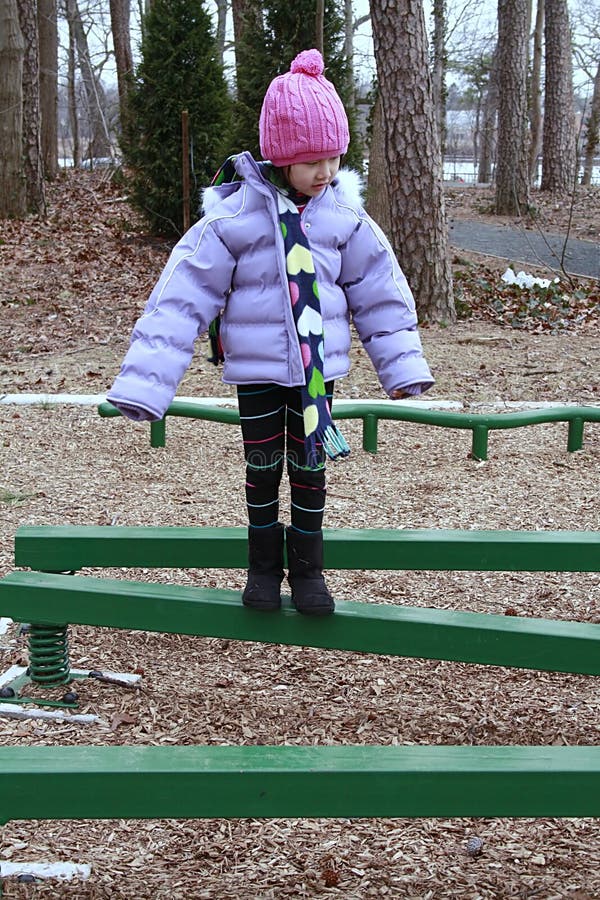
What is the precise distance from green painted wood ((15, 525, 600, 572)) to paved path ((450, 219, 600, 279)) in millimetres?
9623

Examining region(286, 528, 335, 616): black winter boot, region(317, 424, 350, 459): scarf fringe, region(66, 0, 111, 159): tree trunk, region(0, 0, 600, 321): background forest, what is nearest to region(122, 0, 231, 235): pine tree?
region(0, 0, 600, 321): background forest

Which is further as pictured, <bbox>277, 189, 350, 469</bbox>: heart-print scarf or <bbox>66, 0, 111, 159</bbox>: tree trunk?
<bbox>66, 0, 111, 159</bbox>: tree trunk

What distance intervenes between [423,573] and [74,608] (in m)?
1.86

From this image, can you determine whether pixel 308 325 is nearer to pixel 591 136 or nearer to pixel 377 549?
pixel 377 549

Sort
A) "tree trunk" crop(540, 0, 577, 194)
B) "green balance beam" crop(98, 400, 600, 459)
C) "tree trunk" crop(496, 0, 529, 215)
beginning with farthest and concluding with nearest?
"tree trunk" crop(540, 0, 577, 194), "tree trunk" crop(496, 0, 529, 215), "green balance beam" crop(98, 400, 600, 459)

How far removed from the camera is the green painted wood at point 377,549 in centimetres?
323

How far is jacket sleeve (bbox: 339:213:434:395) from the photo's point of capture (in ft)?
8.97

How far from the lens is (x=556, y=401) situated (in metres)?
6.78

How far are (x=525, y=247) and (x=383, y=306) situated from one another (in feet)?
44.4

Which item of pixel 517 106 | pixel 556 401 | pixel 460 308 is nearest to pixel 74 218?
pixel 460 308

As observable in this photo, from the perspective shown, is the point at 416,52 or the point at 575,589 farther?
the point at 416,52

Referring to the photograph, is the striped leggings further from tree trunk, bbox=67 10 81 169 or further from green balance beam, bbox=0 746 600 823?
A: tree trunk, bbox=67 10 81 169

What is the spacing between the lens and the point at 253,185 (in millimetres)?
2633

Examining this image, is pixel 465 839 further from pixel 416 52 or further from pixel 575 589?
pixel 416 52
